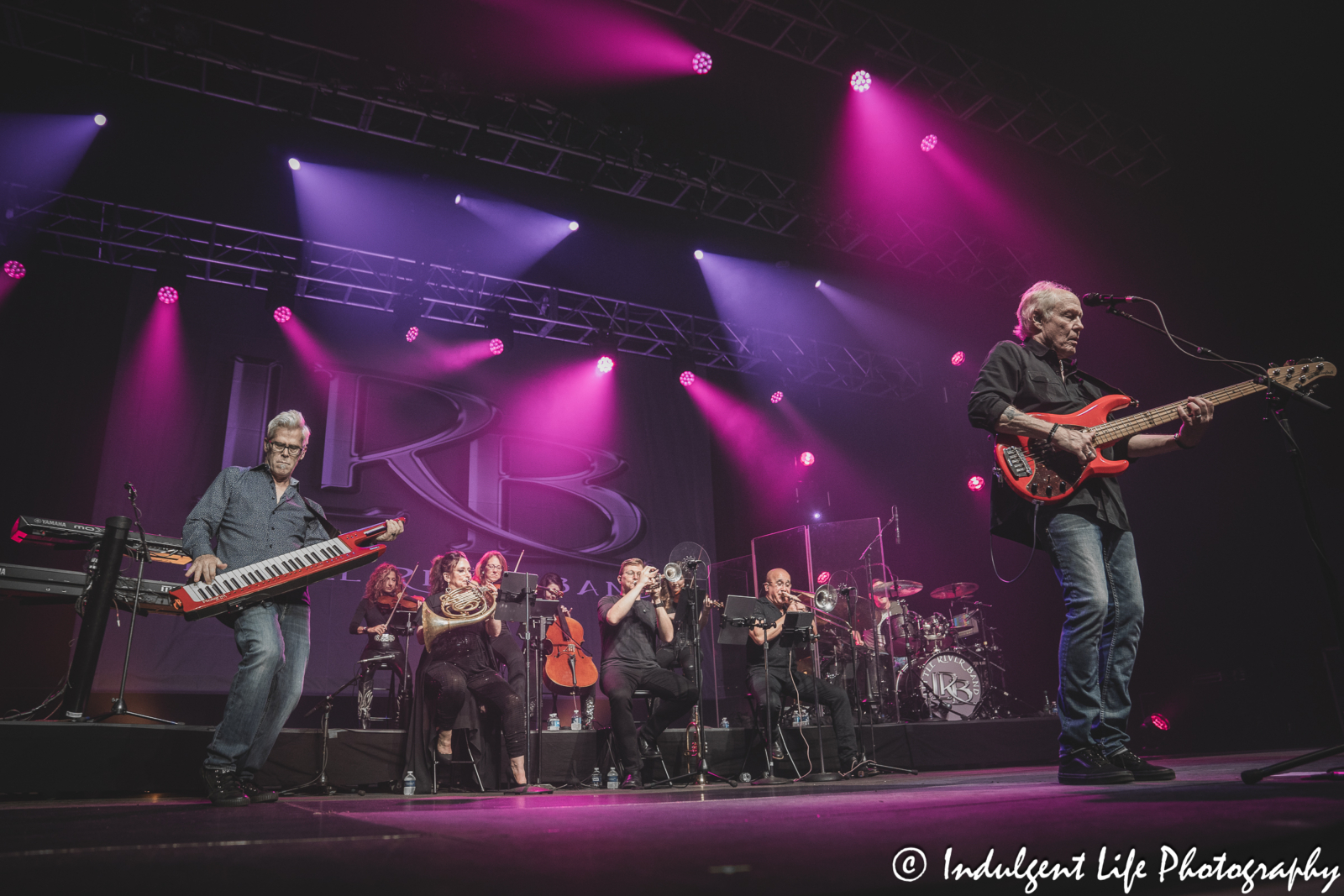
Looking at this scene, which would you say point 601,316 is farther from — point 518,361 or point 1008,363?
point 1008,363

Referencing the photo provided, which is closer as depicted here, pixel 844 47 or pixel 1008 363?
pixel 1008 363

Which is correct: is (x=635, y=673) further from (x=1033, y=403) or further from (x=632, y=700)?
(x=1033, y=403)

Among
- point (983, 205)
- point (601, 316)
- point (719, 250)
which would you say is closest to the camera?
point (983, 205)

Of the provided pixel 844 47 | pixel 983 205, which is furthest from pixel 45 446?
pixel 983 205

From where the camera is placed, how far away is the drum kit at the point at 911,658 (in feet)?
27.6

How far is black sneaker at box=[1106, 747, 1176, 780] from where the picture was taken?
293 centimetres

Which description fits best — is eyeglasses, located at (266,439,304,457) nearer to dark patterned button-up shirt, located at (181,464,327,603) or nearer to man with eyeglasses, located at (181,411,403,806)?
man with eyeglasses, located at (181,411,403,806)

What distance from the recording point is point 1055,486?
3.16 metres

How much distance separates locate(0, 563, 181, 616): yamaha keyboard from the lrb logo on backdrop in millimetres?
3893

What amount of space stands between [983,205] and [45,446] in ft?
36.8

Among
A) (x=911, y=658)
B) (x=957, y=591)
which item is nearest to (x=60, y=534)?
(x=911, y=658)

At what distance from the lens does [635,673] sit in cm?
643

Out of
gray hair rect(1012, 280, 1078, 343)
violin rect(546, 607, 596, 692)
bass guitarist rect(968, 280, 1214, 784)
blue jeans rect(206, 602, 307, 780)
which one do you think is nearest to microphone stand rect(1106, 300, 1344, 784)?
bass guitarist rect(968, 280, 1214, 784)

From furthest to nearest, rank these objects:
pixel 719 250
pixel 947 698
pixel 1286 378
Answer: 1. pixel 719 250
2. pixel 947 698
3. pixel 1286 378
